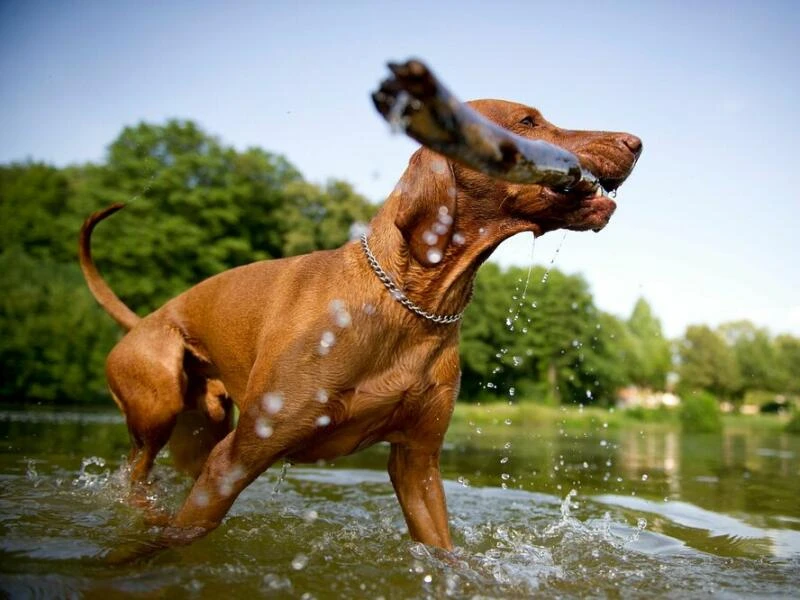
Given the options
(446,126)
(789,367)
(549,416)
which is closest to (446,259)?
(446,126)

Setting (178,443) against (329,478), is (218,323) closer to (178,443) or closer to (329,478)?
(178,443)

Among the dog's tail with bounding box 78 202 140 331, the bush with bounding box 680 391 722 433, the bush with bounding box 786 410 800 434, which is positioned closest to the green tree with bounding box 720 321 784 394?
the bush with bounding box 786 410 800 434

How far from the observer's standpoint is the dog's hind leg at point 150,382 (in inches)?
156

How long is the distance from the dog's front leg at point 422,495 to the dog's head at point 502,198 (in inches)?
40.1

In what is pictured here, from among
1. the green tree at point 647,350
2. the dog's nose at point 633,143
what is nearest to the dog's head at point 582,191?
the dog's nose at point 633,143

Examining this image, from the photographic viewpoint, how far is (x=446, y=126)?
183cm

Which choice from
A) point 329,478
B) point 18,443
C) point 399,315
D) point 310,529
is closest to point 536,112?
point 399,315

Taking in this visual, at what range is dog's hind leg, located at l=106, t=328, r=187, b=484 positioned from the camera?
3.96 m

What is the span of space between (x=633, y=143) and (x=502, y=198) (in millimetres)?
586

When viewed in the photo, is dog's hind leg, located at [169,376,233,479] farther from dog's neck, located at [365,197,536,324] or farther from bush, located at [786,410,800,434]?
bush, located at [786,410,800,434]

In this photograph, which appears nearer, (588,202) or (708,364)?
(588,202)

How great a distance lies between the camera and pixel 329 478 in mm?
6566

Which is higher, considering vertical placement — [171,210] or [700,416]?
[171,210]

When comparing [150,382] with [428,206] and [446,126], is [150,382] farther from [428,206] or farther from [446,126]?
[446,126]
